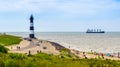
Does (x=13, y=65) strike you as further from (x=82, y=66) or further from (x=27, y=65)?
(x=82, y=66)

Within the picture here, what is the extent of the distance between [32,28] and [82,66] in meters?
76.4

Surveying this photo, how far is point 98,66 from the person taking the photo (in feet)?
105

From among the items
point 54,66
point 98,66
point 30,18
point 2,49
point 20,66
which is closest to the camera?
point 20,66

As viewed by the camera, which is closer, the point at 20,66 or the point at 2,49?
the point at 20,66

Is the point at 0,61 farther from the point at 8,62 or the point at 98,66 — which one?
the point at 98,66

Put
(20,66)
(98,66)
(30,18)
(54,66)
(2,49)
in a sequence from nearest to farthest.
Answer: (20,66), (54,66), (98,66), (2,49), (30,18)

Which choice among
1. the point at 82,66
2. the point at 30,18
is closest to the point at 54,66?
the point at 82,66

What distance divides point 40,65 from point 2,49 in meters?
17.2

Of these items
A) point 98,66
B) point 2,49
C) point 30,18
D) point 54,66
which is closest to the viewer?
point 54,66

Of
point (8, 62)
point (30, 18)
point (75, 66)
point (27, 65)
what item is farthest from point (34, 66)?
point (30, 18)

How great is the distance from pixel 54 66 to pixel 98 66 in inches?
206

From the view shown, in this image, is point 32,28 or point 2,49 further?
point 32,28

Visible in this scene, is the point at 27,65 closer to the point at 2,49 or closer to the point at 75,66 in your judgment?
the point at 75,66

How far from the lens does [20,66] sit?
2731 cm
